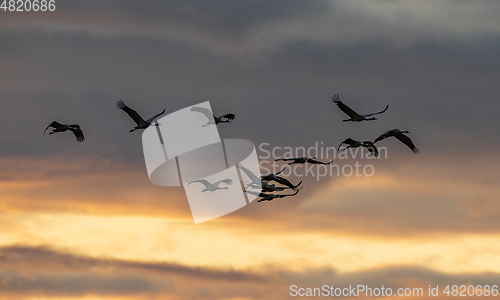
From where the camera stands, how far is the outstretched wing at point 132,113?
8204 centimetres

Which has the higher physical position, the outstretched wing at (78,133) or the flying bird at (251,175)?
the outstretched wing at (78,133)

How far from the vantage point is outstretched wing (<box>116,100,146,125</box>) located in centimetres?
8204

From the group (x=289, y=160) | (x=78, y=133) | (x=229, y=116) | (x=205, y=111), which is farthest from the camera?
(x=229, y=116)

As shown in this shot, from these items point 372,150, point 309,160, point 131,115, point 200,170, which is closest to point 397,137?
point 372,150

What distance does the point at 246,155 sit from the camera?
340 feet

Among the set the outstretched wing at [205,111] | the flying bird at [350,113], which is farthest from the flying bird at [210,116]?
the flying bird at [350,113]

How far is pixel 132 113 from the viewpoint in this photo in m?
82.8

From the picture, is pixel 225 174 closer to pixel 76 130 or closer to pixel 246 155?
pixel 246 155

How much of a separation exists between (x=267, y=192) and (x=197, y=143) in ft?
86.9

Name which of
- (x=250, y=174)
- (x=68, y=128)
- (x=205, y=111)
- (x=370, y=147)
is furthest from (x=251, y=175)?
(x=68, y=128)

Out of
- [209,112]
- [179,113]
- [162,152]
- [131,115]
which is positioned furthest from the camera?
[162,152]

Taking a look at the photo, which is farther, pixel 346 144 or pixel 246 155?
pixel 246 155

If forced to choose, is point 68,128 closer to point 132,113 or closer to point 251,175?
point 132,113

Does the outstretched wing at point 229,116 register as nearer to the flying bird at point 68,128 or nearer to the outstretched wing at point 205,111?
the outstretched wing at point 205,111
